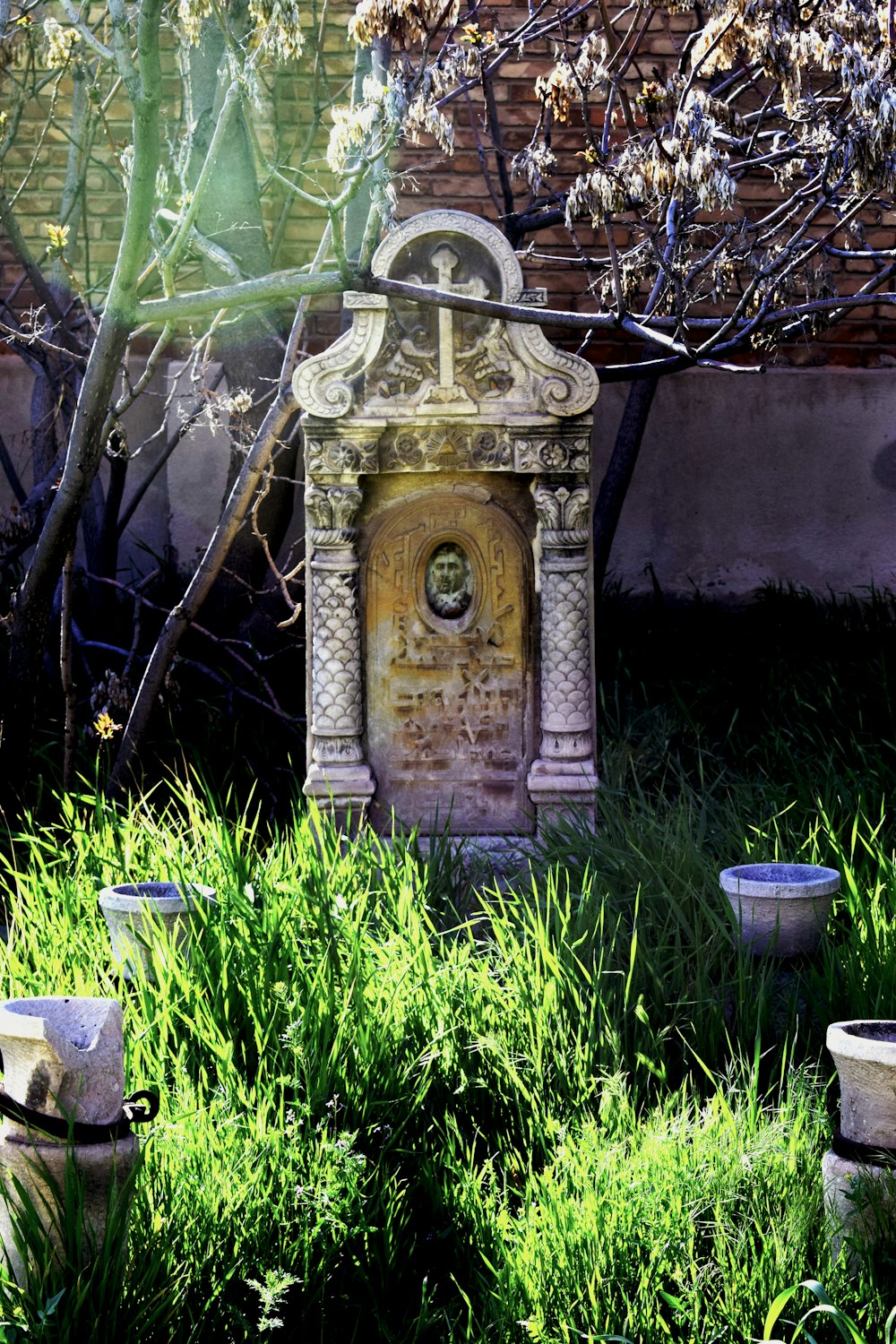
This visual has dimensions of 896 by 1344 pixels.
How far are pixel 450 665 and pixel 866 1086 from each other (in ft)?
7.20

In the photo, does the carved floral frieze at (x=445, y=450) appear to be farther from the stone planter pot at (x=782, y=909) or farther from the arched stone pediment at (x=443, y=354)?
the stone planter pot at (x=782, y=909)

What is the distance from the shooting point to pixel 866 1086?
215 centimetres

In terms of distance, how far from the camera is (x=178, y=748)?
15.9 ft

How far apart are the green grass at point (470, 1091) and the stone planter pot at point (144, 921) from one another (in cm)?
8

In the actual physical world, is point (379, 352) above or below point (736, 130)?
below

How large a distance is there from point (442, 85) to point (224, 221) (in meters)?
1.15

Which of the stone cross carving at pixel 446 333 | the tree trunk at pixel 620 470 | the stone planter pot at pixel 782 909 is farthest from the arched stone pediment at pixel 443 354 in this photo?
the tree trunk at pixel 620 470

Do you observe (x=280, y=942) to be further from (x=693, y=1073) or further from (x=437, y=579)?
(x=437, y=579)

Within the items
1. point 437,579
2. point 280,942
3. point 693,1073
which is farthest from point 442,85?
point 693,1073

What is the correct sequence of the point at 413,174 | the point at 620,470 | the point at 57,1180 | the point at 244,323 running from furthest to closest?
the point at 413,174
the point at 620,470
the point at 244,323
the point at 57,1180

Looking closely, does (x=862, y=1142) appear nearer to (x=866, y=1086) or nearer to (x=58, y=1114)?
(x=866, y=1086)

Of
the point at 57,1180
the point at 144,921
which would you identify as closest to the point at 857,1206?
the point at 57,1180

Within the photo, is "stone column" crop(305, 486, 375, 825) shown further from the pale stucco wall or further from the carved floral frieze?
the pale stucco wall

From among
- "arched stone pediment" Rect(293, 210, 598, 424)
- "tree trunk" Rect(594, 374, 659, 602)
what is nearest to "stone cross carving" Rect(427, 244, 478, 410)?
Result: "arched stone pediment" Rect(293, 210, 598, 424)
